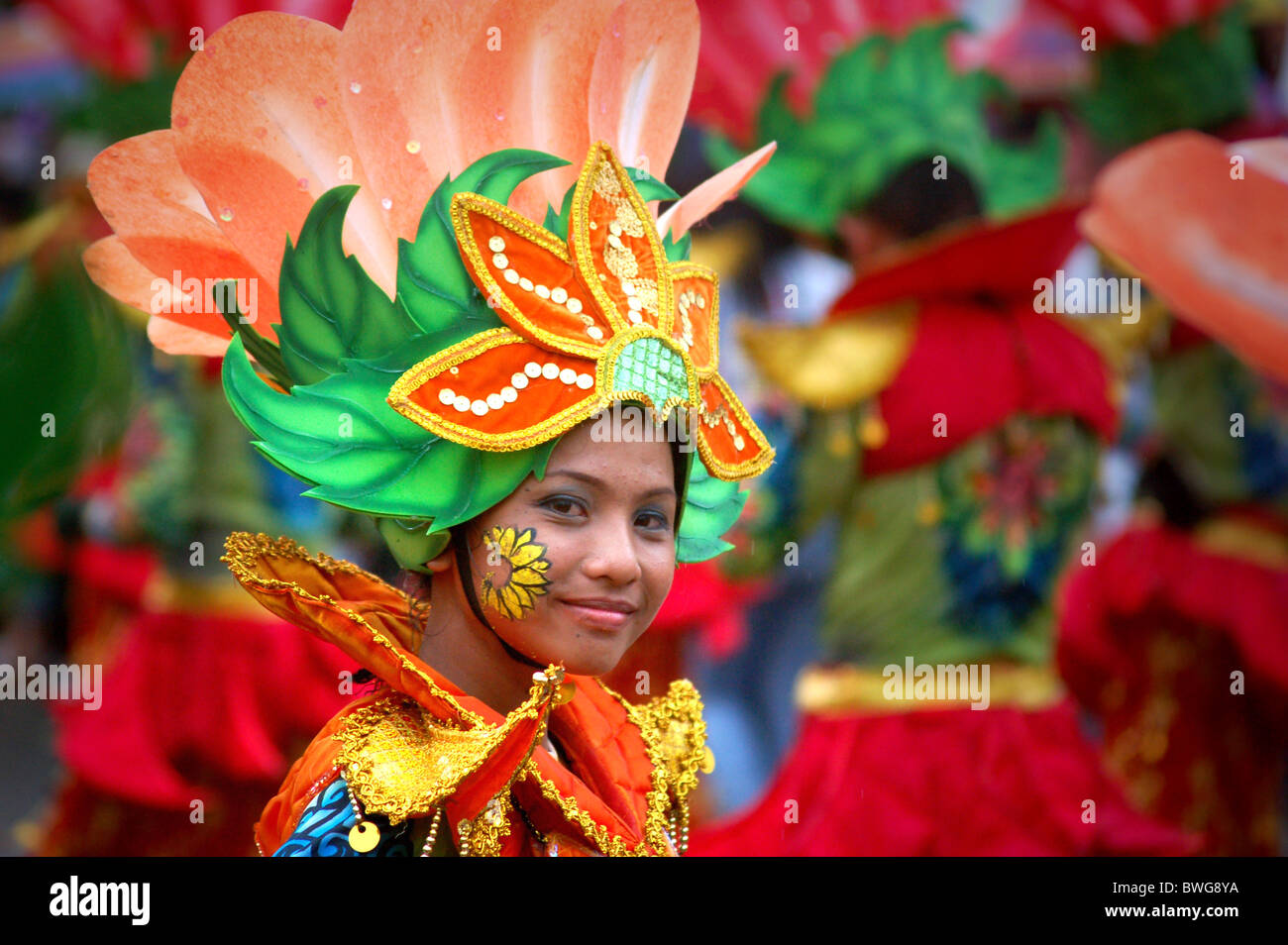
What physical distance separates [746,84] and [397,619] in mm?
2870

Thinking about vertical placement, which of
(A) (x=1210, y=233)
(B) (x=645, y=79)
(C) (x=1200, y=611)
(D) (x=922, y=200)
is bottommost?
(C) (x=1200, y=611)

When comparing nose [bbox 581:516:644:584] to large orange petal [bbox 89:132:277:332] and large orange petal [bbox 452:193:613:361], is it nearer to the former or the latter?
large orange petal [bbox 452:193:613:361]

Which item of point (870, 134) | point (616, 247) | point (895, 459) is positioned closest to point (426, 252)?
point (616, 247)

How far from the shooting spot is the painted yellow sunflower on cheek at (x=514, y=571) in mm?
1733

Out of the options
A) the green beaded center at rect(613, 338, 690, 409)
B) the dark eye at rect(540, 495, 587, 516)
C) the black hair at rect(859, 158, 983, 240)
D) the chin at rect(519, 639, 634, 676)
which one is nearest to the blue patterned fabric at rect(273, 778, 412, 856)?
the chin at rect(519, 639, 634, 676)

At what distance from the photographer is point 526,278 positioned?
1.80m

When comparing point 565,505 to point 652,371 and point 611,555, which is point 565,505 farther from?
point 652,371

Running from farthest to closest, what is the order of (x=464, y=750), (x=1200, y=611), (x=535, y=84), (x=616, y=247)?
(x=1200, y=611) < (x=535, y=84) < (x=616, y=247) < (x=464, y=750)

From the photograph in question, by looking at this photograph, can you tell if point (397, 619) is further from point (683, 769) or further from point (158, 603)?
point (158, 603)

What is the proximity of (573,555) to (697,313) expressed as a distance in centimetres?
39

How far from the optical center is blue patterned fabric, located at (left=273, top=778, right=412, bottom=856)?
5.33ft
